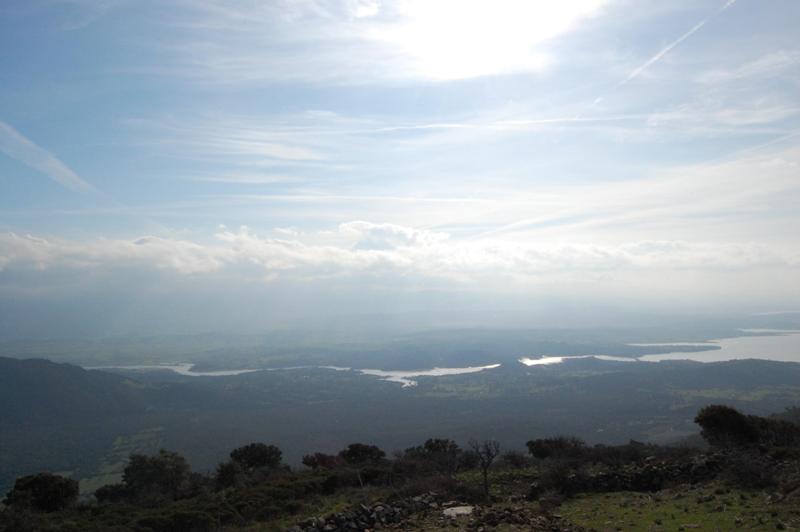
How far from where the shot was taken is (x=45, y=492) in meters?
26.5

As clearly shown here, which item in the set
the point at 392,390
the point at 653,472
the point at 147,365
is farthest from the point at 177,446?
the point at 147,365

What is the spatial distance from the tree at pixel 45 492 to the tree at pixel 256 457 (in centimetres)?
1051

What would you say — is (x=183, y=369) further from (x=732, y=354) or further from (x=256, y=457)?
(x=732, y=354)

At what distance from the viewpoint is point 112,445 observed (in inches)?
2990

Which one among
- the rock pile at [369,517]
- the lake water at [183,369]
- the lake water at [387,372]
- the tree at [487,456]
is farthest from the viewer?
the lake water at [183,369]

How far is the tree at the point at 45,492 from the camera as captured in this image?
84.9ft

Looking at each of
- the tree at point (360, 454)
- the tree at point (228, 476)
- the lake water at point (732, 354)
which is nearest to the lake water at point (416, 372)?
the lake water at point (732, 354)

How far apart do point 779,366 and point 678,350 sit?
7552 centimetres

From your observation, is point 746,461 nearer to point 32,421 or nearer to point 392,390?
point 392,390

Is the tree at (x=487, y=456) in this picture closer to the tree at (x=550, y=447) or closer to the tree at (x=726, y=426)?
the tree at (x=550, y=447)

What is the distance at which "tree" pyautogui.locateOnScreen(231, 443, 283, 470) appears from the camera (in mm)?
34938

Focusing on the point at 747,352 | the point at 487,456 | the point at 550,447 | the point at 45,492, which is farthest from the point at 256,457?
the point at 747,352

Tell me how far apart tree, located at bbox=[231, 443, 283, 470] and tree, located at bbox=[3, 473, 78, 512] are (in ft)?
34.5

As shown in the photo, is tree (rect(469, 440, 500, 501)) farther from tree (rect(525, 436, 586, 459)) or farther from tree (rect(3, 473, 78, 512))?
tree (rect(3, 473, 78, 512))
